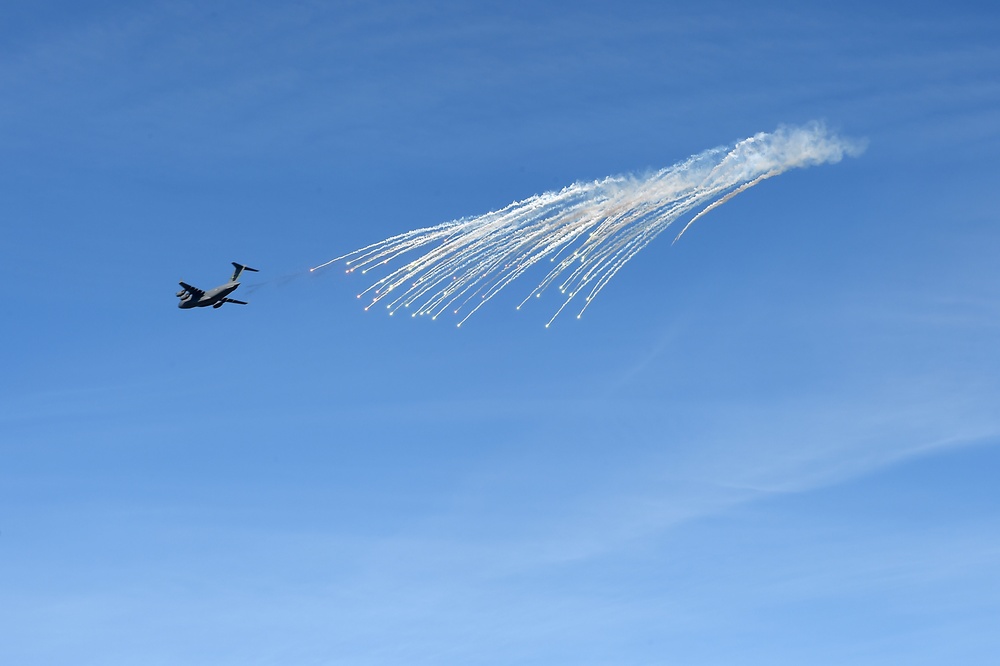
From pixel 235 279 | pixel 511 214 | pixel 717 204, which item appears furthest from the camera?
pixel 235 279

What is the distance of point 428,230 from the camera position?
8744 centimetres

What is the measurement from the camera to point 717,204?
77375 millimetres

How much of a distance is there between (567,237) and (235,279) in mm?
37449

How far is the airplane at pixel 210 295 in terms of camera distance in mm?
102188

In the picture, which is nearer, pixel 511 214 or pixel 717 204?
pixel 717 204

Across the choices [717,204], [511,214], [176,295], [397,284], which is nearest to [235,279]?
[176,295]

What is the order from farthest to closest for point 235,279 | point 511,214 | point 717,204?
Answer: point 235,279 → point 511,214 → point 717,204

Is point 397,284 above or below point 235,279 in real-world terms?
below

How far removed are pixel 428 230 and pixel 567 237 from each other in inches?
489

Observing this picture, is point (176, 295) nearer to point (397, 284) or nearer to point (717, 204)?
point (397, 284)

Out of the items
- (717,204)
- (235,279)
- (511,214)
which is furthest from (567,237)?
(235,279)

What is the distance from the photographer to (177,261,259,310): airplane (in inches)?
4023

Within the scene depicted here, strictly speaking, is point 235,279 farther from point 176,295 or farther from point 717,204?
point 717,204

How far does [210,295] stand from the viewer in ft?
336
